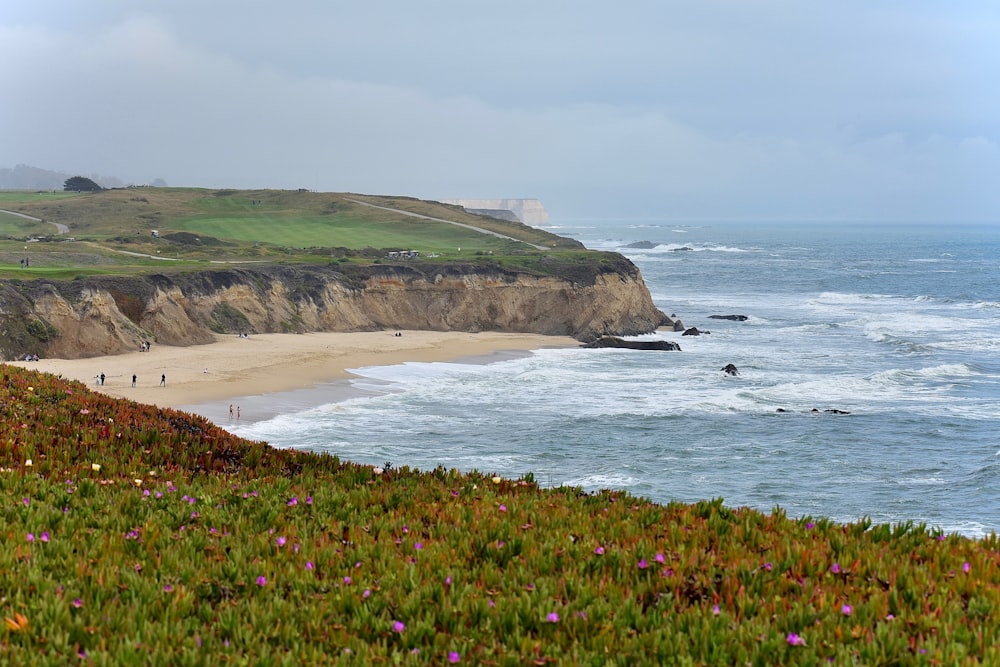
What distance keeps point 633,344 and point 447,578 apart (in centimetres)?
5730

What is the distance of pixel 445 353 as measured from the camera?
2346 inches

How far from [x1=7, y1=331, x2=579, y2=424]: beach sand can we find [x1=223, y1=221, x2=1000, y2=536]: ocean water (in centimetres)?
233

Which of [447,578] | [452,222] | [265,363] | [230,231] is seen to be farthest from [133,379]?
[452,222]

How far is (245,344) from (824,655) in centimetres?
5516

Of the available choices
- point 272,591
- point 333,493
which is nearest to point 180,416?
point 333,493

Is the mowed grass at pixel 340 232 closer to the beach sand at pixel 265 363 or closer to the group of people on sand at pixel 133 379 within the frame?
the beach sand at pixel 265 363

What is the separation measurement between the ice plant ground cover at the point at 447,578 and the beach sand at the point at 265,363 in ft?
76.6

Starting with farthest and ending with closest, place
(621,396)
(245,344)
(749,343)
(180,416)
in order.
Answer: (749,343)
(245,344)
(621,396)
(180,416)

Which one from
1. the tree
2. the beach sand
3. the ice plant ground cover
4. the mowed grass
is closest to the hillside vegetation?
A: the mowed grass

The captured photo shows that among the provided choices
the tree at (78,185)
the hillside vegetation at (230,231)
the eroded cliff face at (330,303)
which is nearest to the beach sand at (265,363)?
the eroded cliff face at (330,303)

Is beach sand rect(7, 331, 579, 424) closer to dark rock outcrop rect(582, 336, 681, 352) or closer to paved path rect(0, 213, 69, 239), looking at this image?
dark rock outcrop rect(582, 336, 681, 352)

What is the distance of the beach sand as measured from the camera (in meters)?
41.7

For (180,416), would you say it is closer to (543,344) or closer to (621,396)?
(621,396)

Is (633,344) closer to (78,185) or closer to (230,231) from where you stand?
(230,231)
